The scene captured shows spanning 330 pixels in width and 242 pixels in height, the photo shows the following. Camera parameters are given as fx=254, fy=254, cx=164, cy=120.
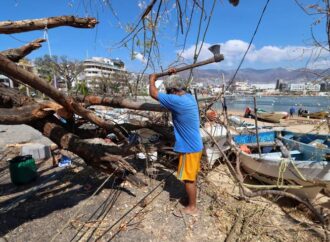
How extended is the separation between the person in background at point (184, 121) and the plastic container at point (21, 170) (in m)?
3.13

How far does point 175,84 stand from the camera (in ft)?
11.7

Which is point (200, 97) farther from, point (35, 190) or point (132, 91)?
point (35, 190)

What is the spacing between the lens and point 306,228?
3711 mm

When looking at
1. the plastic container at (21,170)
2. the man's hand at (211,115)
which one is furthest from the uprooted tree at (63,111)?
the man's hand at (211,115)

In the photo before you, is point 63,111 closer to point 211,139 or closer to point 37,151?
point 211,139

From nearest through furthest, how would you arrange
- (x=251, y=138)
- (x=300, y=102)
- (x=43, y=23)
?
(x=43, y=23) → (x=251, y=138) → (x=300, y=102)

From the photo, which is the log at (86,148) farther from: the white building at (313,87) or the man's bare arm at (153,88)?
the white building at (313,87)

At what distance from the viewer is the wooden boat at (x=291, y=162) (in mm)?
5352

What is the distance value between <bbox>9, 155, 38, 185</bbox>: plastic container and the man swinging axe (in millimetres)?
3131

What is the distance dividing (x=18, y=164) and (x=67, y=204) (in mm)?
1636

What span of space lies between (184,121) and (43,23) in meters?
2.04

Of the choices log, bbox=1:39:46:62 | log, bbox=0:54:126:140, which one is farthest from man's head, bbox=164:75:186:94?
Result: log, bbox=1:39:46:62

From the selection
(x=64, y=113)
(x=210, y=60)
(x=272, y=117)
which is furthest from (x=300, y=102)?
(x=64, y=113)

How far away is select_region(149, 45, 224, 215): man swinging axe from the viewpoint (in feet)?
11.4
